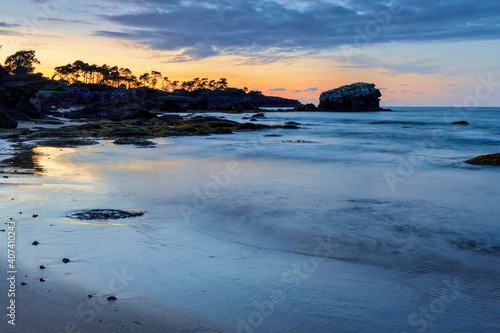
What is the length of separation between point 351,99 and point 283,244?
106359 millimetres

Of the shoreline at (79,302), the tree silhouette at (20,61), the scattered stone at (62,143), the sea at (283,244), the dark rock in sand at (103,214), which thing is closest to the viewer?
the shoreline at (79,302)

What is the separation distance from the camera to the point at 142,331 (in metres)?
3.18

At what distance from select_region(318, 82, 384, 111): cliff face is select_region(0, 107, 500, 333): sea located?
325 feet

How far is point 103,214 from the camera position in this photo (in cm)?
661

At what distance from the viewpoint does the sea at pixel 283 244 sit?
3.73m

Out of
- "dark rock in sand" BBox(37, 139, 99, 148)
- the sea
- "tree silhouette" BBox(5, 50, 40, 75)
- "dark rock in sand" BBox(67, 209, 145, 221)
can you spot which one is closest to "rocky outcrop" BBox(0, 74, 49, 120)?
"dark rock in sand" BBox(37, 139, 99, 148)

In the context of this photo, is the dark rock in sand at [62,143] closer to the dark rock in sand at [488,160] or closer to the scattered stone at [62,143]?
the scattered stone at [62,143]

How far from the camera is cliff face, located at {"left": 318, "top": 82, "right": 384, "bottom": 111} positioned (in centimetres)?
10644

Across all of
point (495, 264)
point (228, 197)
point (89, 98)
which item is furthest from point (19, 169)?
point (89, 98)

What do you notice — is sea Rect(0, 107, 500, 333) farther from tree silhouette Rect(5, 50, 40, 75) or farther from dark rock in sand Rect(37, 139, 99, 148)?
tree silhouette Rect(5, 50, 40, 75)

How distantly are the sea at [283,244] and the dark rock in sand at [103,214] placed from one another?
247mm

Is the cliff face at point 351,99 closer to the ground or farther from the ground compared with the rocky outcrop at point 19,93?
farther from the ground

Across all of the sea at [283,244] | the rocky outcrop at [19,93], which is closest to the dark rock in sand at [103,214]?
the sea at [283,244]

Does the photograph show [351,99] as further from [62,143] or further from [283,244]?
[283,244]
